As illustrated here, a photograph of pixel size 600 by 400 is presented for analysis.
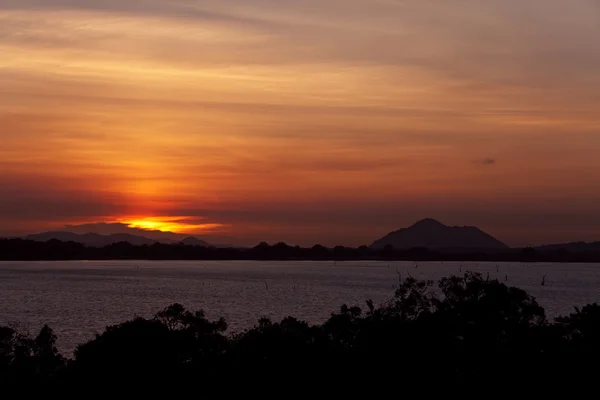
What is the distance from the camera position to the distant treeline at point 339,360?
49.6 metres

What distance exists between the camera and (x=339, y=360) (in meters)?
53.0

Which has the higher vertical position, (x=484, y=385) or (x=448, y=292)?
(x=448, y=292)

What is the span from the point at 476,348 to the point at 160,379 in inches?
770

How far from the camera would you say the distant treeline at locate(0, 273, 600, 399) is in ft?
163

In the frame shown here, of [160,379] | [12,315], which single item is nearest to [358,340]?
[160,379]

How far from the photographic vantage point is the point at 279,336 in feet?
171

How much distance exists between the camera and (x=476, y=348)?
175ft

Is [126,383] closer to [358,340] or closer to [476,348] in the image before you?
[358,340]

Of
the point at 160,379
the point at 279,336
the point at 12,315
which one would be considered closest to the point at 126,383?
the point at 160,379

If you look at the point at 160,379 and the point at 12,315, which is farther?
the point at 12,315

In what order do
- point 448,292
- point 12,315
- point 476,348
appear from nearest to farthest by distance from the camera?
point 476,348 → point 448,292 → point 12,315

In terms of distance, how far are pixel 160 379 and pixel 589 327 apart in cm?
2744

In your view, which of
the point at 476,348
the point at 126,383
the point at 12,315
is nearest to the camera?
the point at 126,383

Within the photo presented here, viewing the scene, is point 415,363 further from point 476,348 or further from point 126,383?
point 126,383
